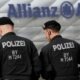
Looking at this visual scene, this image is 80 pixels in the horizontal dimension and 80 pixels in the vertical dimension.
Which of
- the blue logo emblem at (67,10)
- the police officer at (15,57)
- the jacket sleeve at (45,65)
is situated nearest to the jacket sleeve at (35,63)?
the police officer at (15,57)

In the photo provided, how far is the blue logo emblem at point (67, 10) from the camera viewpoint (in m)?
6.49

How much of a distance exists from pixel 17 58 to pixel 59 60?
482 mm

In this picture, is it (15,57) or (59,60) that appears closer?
(15,57)

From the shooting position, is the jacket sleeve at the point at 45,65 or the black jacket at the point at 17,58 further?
the jacket sleeve at the point at 45,65

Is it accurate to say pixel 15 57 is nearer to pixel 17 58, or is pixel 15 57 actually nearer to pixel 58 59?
pixel 17 58

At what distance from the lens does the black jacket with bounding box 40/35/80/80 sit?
16.9ft

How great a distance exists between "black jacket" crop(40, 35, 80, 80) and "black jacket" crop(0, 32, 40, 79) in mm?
128

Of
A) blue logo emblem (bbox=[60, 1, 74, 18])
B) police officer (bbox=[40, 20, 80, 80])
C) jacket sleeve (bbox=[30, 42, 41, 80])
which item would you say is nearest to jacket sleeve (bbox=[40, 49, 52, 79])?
police officer (bbox=[40, 20, 80, 80])

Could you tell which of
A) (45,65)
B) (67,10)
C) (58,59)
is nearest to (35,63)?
(45,65)

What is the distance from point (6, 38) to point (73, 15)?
1729mm

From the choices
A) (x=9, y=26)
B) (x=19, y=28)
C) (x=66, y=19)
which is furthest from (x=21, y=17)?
(x=9, y=26)

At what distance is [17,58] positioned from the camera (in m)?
5.05

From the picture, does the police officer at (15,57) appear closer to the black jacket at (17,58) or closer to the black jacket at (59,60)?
the black jacket at (17,58)

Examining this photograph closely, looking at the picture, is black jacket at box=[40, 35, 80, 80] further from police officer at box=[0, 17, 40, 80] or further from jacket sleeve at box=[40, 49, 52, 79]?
police officer at box=[0, 17, 40, 80]
